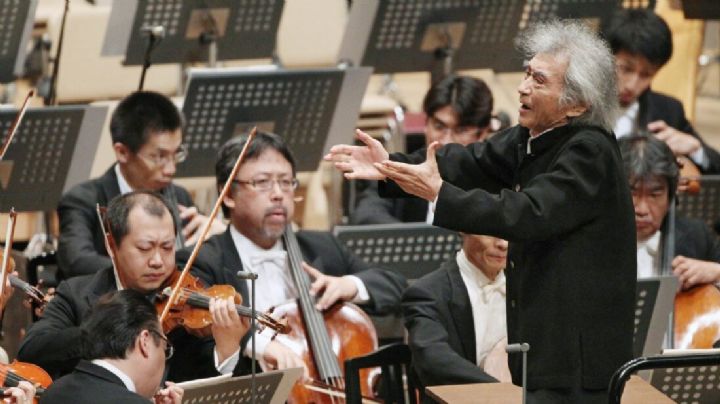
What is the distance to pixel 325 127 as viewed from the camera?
19.3 feet

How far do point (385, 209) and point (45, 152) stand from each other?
49.6 inches

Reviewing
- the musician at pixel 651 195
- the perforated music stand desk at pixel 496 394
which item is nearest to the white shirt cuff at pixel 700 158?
the musician at pixel 651 195

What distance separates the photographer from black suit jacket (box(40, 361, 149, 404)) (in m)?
3.57

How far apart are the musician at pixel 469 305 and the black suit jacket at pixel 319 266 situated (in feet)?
1.26

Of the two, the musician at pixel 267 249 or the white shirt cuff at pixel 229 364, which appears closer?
the white shirt cuff at pixel 229 364

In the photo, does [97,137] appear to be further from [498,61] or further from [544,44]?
[544,44]

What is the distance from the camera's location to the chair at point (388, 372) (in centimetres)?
415

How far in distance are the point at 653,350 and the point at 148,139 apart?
1865 millimetres

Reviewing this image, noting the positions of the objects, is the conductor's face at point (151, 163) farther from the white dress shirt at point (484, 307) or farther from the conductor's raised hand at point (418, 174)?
the conductor's raised hand at point (418, 174)

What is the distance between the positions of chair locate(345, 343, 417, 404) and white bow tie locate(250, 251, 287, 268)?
1.71ft

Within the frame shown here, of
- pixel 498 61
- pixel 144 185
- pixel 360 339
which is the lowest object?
pixel 360 339

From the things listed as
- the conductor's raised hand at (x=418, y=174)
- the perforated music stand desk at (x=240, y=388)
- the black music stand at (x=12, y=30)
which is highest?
the black music stand at (x=12, y=30)

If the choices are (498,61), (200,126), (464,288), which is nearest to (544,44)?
(464,288)

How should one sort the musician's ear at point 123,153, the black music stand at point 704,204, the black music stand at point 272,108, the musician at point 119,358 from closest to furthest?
the musician at point 119,358 < the musician's ear at point 123,153 < the black music stand at point 704,204 < the black music stand at point 272,108
